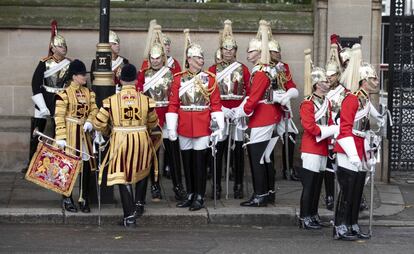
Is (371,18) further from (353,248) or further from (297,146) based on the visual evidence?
(353,248)

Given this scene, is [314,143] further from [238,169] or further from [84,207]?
[84,207]

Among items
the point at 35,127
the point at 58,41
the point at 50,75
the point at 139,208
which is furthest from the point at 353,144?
the point at 35,127

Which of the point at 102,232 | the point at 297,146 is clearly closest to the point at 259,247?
the point at 102,232

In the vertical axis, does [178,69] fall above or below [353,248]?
above

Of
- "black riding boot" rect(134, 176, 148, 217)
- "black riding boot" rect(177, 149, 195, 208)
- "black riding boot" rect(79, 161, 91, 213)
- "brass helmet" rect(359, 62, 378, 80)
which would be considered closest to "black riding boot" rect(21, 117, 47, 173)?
"black riding boot" rect(79, 161, 91, 213)

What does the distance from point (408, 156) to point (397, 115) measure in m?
0.72

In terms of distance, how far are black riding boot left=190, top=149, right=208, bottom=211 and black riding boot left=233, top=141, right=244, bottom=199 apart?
37.2 inches

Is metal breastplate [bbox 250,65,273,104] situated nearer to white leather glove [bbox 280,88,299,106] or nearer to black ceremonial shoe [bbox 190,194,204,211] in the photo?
white leather glove [bbox 280,88,299,106]

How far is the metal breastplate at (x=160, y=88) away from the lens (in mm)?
12562

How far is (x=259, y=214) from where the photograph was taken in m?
11.5

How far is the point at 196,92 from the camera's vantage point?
1167 cm

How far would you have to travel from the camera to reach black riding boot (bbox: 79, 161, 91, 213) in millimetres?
11406

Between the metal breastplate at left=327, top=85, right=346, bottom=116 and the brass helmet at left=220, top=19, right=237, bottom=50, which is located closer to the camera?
the metal breastplate at left=327, top=85, right=346, bottom=116

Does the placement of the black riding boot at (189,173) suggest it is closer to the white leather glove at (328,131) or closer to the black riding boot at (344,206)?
the white leather glove at (328,131)
